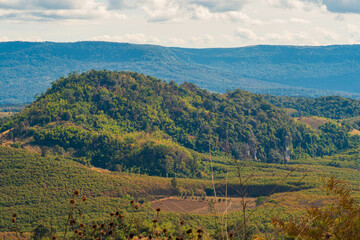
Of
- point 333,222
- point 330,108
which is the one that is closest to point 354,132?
point 330,108

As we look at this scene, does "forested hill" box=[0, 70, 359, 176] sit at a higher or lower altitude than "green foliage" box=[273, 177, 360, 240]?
lower

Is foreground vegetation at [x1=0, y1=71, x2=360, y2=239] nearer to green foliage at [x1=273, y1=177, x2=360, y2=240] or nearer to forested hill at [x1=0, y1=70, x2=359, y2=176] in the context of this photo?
forested hill at [x1=0, y1=70, x2=359, y2=176]

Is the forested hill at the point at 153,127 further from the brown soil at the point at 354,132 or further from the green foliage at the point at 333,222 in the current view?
the green foliage at the point at 333,222

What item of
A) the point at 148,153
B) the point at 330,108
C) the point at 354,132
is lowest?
the point at 354,132

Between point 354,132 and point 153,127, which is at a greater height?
point 153,127

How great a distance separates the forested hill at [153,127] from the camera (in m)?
63.4

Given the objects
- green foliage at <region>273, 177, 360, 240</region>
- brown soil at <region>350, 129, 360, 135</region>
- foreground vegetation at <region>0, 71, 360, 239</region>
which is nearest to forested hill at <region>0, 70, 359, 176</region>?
foreground vegetation at <region>0, 71, 360, 239</region>

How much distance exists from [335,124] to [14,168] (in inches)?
2753

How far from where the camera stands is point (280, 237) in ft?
23.7

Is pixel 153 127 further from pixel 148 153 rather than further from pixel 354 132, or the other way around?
pixel 354 132

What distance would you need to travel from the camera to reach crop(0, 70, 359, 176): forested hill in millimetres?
63375

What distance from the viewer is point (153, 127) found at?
2955 inches

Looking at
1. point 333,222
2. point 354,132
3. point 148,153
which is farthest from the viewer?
point 354,132

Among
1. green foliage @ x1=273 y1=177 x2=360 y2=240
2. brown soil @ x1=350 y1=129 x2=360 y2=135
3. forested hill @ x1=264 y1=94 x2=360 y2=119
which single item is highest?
green foliage @ x1=273 y1=177 x2=360 y2=240
